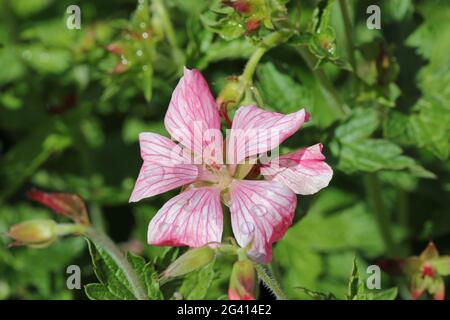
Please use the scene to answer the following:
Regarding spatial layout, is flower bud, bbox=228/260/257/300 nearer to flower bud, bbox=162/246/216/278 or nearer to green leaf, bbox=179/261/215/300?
flower bud, bbox=162/246/216/278

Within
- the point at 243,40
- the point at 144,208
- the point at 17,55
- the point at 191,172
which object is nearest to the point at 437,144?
the point at 243,40

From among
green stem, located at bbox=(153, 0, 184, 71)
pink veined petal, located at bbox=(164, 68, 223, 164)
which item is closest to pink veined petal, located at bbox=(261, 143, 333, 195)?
pink veined petal, located at bbox=(164, 68, 223, 164)

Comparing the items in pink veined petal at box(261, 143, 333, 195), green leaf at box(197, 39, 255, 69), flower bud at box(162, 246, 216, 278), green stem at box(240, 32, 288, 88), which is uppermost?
green leaf at box(197, 39, 255, 69)

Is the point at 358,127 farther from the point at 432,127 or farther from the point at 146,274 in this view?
the point at 146,274

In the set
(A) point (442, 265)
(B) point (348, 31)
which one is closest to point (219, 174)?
(B) point (348, 31)

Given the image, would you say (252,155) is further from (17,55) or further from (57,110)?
(17,55)
